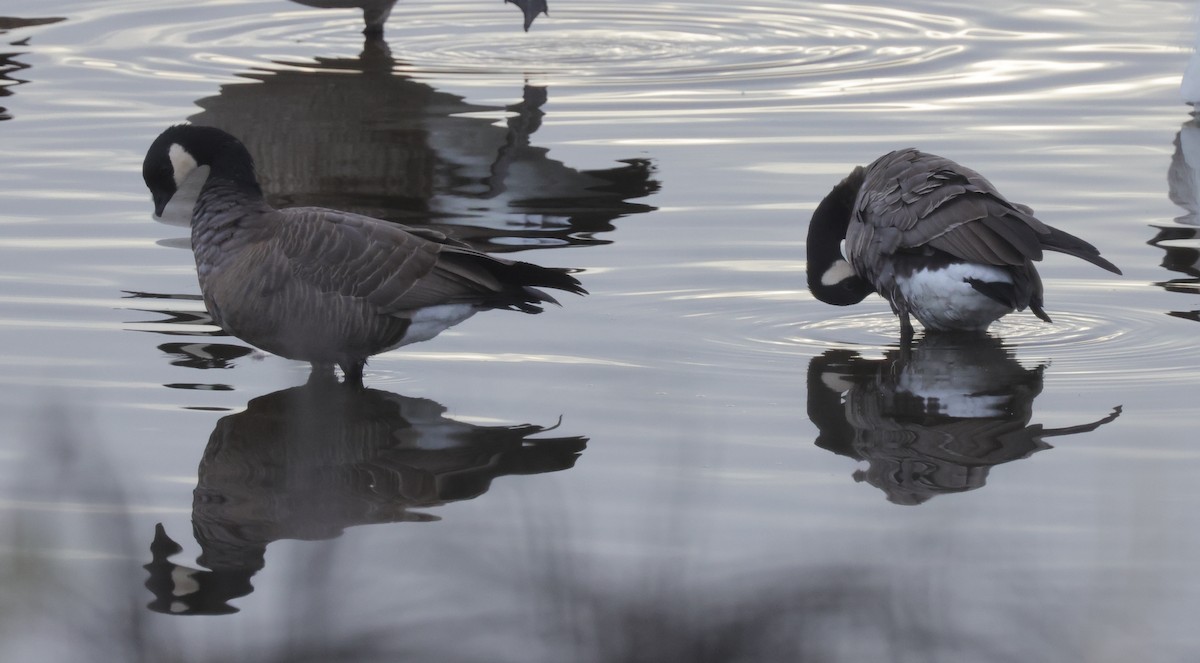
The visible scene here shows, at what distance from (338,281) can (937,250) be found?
8.23 ft

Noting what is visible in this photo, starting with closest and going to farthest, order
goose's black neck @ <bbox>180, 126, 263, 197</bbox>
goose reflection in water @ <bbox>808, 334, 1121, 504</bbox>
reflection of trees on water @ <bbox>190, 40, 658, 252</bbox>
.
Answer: goose reflection in water @ <bbox>808, 334, 1121, 504</bbox>, goose's black neck @ <bbox>180, 126, 263, 197</bbox>, reflection of trees on water @ <bbox>190, 40, 658, 252</bbox>

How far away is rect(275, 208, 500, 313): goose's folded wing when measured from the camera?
5.88 m

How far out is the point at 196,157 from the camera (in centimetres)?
625

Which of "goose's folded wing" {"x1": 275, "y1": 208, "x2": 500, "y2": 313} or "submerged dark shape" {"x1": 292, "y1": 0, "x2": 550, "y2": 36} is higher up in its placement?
"submerged dark shape" {"x1": 292, "y1": 0, "x2": 550, "y2": 36}

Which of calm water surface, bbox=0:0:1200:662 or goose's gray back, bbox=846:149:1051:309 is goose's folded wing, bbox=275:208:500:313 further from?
goose's gray back, bbox=846:149:1051:309

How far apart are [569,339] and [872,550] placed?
5.17 m

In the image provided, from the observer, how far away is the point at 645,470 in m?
5.11

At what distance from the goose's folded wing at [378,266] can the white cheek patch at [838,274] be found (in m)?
1.78

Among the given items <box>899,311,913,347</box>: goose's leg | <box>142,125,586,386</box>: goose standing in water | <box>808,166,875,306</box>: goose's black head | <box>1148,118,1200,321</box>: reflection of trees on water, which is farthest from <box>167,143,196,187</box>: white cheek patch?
<box>1148,118,1200,321</box>: reflection of trees on water

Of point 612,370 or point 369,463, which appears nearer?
point 369,463

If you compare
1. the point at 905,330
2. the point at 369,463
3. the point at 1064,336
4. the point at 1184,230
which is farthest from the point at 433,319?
the point at 1184,230

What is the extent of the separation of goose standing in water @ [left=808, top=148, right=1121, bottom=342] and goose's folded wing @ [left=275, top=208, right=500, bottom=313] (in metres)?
1.83

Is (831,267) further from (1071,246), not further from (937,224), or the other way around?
(1071,246)

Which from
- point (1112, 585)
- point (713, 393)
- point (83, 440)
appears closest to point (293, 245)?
point (713, 393)
